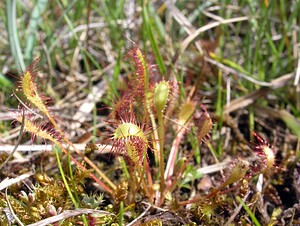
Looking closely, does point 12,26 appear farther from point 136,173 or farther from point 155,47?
point 136,173

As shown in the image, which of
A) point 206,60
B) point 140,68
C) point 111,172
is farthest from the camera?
point 206,60

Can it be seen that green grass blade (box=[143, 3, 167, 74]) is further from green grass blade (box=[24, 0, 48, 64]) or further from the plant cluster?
green grass blade (box=[24, 0, 48, 64])

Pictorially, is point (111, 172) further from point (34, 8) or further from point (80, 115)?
point (34, 8)

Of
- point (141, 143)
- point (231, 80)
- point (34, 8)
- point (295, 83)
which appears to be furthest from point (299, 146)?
point (34, 8)

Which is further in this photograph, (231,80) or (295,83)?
(231,80)

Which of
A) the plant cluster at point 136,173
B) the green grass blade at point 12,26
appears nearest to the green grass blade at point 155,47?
the plant cluster at point 136,173

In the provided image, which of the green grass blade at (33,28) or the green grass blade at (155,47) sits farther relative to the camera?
the green grass blade at (33,28)

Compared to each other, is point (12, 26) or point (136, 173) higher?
point (12, 26)

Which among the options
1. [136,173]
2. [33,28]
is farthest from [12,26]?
[136,173]

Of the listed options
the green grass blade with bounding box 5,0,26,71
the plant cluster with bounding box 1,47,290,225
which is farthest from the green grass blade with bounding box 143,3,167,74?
the green grass blade with bounding box 5,0,26,71

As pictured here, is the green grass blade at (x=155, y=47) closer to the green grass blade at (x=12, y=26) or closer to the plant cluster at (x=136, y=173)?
the plant cluster at (x=136, y=173)

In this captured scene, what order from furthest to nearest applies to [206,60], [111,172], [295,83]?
[206,60], [295,83], [111,172]
